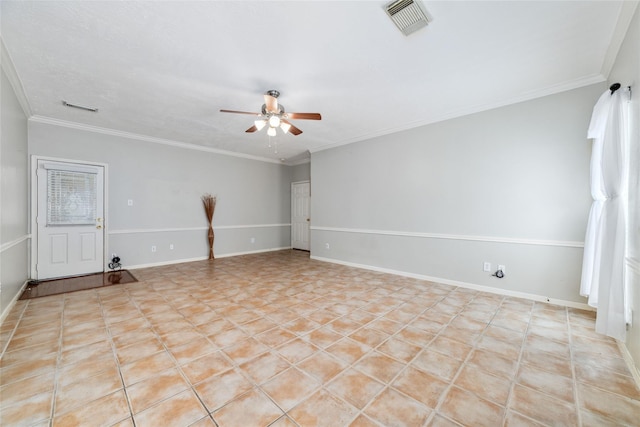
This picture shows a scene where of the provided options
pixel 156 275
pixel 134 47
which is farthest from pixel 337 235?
pixel 134 47

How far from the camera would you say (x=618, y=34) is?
2.21m

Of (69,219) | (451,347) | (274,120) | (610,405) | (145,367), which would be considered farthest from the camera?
(69,219)

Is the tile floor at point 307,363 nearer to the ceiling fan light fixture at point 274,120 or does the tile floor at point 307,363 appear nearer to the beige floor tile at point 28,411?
the beige floor tile at point 28,411

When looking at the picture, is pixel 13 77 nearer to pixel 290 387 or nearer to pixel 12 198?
pixel 12 198

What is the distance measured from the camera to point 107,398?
163cm

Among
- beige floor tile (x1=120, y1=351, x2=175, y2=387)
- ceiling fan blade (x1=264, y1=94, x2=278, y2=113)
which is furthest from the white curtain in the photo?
beige floor tile (x1=120, y1=351, x2=175, y2=387)

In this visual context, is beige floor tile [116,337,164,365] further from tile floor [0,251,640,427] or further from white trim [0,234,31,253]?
white trim [0,234,31,253]

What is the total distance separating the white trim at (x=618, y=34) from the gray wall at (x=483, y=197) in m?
0.38

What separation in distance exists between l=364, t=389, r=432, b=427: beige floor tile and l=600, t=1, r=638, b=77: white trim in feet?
10.8

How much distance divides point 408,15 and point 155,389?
10.9 feet

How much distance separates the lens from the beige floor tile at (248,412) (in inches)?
56.8

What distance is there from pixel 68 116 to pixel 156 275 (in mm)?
3019

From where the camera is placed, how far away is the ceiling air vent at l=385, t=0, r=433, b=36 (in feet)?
6.25

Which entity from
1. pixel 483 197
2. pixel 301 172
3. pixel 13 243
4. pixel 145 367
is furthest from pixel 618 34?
pixel 13 243
